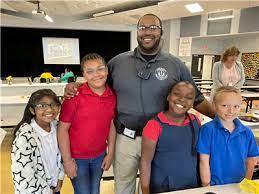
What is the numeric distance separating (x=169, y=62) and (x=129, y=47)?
31.1 ft

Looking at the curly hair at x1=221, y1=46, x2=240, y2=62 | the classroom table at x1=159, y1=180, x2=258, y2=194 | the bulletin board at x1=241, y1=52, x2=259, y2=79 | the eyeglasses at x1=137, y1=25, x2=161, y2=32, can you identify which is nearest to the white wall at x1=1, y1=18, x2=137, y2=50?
the bulletin board at x1=241, y1=52, x2=259, y2=79

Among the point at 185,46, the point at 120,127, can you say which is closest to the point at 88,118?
the point at 120,127

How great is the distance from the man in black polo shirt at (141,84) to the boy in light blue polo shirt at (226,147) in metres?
0.25

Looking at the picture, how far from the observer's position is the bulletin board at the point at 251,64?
27.7 ft

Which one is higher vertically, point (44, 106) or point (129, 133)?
point (44, 106)

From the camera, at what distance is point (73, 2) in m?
6.36

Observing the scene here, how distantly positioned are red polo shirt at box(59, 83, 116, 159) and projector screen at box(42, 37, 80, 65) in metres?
9.12

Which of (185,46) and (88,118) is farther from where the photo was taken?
(185,46)

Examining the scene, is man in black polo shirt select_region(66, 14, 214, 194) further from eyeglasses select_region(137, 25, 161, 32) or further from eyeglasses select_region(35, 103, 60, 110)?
eyeglasses select_region(35, 103, 60, 110)

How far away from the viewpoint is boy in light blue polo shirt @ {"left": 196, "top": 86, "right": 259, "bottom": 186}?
136 centimetres

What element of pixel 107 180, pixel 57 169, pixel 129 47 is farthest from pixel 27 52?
pixel 57 169

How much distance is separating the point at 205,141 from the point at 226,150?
0.13 meters

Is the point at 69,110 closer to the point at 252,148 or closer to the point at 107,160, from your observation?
the point at 107,160

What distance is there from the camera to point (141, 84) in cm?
159
